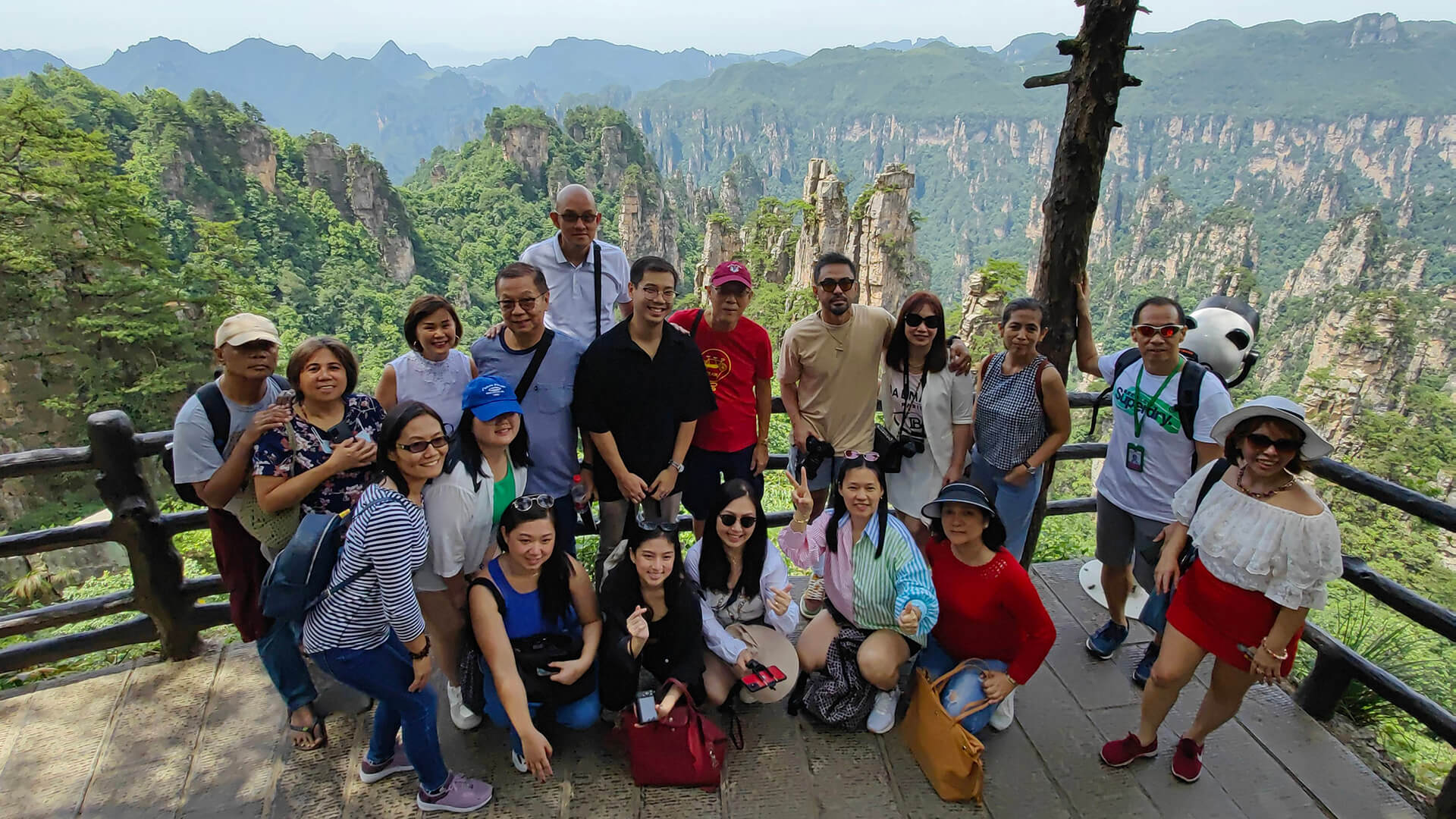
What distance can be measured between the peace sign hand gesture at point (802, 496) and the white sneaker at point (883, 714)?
0.80 meters

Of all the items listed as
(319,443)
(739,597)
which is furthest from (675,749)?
(319,443)

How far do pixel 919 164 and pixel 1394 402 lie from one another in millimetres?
139985

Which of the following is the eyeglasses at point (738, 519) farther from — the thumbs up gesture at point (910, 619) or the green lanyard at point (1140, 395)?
the green lanyard at point (1140, 395)

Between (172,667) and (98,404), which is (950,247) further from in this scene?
(172,667)

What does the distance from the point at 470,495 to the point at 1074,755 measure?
2.44 metres

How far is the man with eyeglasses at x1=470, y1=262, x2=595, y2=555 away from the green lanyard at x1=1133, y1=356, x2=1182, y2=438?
230 cm

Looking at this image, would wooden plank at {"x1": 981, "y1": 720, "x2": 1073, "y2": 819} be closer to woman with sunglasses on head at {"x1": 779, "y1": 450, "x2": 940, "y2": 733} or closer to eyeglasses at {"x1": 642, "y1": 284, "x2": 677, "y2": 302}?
woman with sunglasses on head at {"x1": 779, "y1": 450, "x2": 940, "y2": 733}

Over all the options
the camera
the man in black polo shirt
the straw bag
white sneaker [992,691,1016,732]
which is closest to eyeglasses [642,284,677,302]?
the man in black polo shirt

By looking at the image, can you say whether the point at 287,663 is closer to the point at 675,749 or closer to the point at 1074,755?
the point at 675,749

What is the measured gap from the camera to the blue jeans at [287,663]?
2.55 m

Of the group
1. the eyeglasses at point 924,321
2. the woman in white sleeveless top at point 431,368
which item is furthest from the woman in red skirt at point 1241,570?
the woman in white sleeveless top at point 431,368

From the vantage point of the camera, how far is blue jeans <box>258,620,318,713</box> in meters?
2.55

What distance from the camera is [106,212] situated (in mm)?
17688

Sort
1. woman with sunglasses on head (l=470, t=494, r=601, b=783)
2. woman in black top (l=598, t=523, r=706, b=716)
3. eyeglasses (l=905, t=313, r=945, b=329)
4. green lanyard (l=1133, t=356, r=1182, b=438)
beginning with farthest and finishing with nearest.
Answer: eyeglasses (l=905, t=313, r=945, b=329)
green lanyard (l=1133, t=356, r=1182, b=438)
woman in black top (l=598, t=523, r=706, b=716)
woman with sunglasses on head (l=470, t=494, r=601, b=783)
